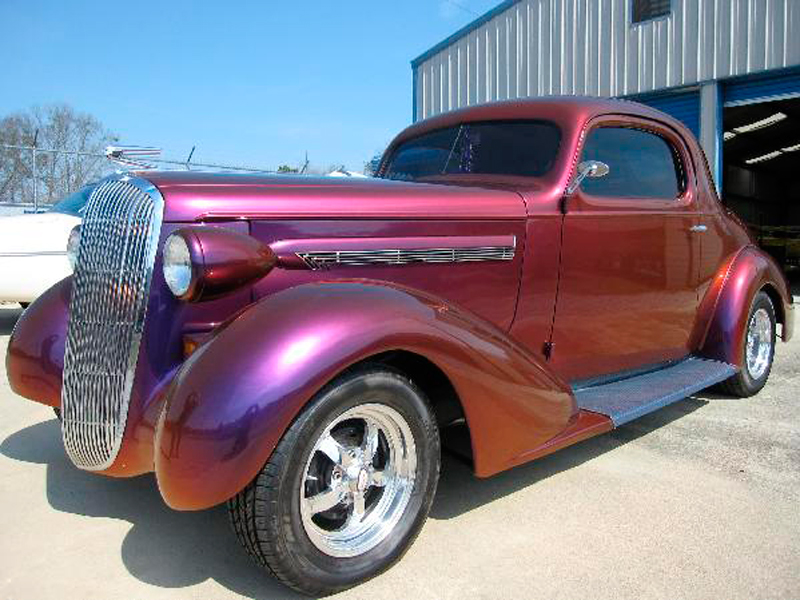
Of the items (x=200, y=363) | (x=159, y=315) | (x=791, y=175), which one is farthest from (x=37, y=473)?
(x=791, y=175)

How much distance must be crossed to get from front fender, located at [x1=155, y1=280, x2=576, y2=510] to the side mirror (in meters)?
1.02

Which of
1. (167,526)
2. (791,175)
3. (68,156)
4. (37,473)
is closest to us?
(167,526)

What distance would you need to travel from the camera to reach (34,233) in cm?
678

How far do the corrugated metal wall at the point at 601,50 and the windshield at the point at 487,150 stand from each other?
7804 mm

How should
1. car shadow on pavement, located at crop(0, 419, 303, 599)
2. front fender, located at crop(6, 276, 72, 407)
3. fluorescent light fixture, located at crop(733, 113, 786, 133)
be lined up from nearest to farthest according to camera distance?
car shadow on pavement, located at crop(0, 419, 303, 599), front fender, located at crop(6, 276, 72, 407), fluorescent light fixture, located at crop(733, 113, 786, 133)

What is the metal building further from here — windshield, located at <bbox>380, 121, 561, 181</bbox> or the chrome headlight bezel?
the chrome headlight bezel

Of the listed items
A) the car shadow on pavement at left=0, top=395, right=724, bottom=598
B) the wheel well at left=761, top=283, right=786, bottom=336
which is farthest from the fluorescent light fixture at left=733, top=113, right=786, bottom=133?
the car shadow on pavement at left=0, top=395, right=724, bottom=598

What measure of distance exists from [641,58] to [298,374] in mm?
10753

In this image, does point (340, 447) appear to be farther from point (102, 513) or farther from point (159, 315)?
point (102, 513)

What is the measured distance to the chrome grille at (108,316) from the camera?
2301 millimetres

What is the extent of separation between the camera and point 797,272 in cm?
1727

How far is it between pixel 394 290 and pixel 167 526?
130 centimetres

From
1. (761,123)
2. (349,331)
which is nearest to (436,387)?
(349,331)

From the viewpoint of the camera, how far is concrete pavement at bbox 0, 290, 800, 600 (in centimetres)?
218
